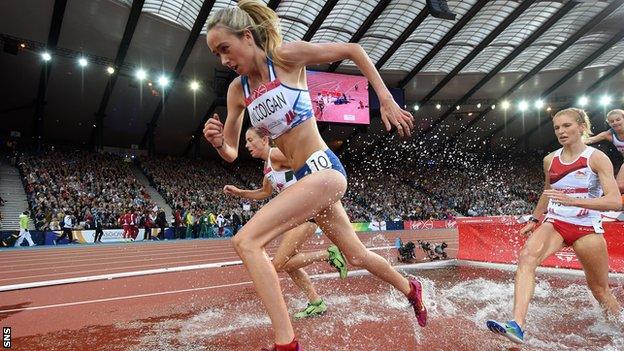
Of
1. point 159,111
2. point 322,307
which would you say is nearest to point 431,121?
point 159,111

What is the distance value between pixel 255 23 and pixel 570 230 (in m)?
3.10

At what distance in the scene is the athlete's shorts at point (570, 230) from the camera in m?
3.41

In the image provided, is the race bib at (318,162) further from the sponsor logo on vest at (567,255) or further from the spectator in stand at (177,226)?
the spectator in stand at (177,226)

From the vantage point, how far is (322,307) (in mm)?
4035

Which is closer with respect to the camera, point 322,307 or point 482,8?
point 322,307

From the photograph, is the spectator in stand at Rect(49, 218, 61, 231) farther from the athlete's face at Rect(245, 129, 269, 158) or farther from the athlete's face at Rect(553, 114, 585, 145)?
the athlete's face at Rect(553, 114, 585, 145)

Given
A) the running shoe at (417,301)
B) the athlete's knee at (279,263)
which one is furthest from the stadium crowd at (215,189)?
the running shoe at (417,301)

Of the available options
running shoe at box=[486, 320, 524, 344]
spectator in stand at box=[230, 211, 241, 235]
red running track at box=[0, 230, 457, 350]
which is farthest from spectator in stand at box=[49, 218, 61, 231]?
running shoe at box=[486, 320, 524, 344]


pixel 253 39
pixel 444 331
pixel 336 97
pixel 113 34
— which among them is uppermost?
Result: pixel 113 34

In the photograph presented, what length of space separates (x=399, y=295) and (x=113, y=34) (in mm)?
22379

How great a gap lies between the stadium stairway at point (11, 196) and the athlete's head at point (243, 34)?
62.6 ft

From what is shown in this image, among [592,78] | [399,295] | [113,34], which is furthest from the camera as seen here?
[592,78]

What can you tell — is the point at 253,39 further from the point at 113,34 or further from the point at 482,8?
the point at 482,8

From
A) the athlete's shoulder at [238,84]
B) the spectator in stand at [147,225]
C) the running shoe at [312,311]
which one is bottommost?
the spectator in stand at [147,225]
